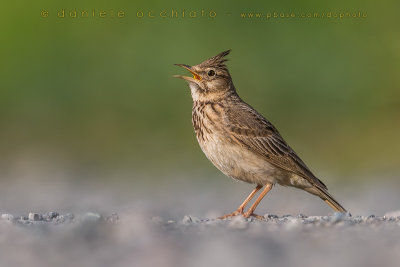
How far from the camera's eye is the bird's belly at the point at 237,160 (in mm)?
10242

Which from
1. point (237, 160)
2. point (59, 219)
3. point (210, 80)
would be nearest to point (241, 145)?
point (237, 160)

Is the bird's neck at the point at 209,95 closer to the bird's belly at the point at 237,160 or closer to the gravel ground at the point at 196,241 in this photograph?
the bird's belly at the point at 237,160

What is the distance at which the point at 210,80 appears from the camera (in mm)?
11172

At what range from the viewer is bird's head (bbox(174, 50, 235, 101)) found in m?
11.1

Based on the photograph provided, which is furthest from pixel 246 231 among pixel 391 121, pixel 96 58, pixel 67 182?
pixel 96 58

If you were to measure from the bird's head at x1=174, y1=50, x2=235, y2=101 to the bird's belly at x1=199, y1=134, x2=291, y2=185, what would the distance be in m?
0.84

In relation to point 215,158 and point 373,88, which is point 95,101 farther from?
point 215,158

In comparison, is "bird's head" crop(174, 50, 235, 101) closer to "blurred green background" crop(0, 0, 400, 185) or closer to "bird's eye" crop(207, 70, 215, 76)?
"bird's eye" crop(207, 70, 215, 76)

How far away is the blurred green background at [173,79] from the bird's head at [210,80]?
7245 mm

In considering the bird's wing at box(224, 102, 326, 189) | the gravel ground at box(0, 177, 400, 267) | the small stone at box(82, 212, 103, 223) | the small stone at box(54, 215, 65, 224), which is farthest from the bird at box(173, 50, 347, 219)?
the small stone at box(82, 212, 103, 223)

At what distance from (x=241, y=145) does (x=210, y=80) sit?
3.66 feet

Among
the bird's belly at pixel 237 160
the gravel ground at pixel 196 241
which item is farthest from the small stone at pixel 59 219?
the bird's belly at pixel 237 160

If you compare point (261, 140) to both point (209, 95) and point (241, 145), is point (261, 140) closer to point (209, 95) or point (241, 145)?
point (241, 145)

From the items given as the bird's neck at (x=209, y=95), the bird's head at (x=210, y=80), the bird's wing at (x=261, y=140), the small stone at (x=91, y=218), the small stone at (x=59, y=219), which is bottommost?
the small stone at (x=59, y=219)
